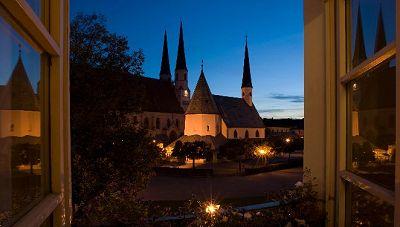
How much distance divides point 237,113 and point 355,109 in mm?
62627

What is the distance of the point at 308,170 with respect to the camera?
123 inches

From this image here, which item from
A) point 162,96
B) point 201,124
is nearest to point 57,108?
point 201,124

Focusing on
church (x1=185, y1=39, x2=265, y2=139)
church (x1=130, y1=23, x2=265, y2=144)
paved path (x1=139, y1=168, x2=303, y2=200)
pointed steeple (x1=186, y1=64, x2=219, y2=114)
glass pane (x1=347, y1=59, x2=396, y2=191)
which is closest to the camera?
glass pane (x1=347, y1=59, x2=396, y2=191)

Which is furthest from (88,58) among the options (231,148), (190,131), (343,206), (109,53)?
(190,131)

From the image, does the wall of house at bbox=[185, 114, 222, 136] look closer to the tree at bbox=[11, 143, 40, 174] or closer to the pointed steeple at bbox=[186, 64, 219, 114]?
the pointed steeple at bbox=[186, 64, 219, 114]

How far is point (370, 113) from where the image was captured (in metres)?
1.72

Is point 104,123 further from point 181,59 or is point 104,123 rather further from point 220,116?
point 181,59

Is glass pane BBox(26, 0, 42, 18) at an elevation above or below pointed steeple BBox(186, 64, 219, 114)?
below

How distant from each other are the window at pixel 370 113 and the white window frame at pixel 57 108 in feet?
3.80

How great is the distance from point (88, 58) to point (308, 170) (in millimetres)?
9823

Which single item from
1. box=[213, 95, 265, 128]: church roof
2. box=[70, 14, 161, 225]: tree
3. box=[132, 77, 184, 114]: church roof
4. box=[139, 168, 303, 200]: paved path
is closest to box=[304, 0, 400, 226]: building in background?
box=[70, 14, 161, 225]: tree

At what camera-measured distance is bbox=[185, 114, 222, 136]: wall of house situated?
54.4 m

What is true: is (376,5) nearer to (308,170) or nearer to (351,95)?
(351,95)

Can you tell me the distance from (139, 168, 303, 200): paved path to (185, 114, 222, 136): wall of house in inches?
905
